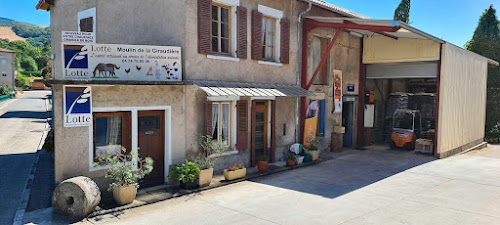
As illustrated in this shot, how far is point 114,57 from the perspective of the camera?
8.78 meters

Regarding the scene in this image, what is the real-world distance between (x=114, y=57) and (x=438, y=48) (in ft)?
39.3

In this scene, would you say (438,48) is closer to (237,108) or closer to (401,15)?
(237,108)

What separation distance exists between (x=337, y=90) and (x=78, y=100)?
10.7 m

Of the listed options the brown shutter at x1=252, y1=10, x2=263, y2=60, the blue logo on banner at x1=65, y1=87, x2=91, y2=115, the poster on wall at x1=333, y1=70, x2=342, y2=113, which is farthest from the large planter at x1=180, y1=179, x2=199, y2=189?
the poster on wall at x1=333, y1=70, x2=342, y2=113

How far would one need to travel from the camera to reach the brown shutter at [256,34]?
11.8m

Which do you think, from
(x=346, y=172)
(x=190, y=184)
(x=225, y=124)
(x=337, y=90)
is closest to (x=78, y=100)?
(x=190, y=184)

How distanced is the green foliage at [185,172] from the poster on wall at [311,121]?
5750 mm

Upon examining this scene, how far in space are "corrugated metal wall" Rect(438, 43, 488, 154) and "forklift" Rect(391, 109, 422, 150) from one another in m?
1.58

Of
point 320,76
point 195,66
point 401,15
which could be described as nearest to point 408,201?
point 195,66

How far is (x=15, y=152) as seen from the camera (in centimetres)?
1498

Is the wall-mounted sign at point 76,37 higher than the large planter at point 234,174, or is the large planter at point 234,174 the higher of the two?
the wall-mounted sign at point 76,37

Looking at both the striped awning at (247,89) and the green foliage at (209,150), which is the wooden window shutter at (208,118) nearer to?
the green foliage at (209,150)

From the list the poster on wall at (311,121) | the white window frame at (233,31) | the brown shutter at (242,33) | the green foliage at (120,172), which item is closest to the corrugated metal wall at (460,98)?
the poster on wall at (311,121)

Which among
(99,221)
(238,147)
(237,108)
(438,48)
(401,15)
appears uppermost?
(401,15)
